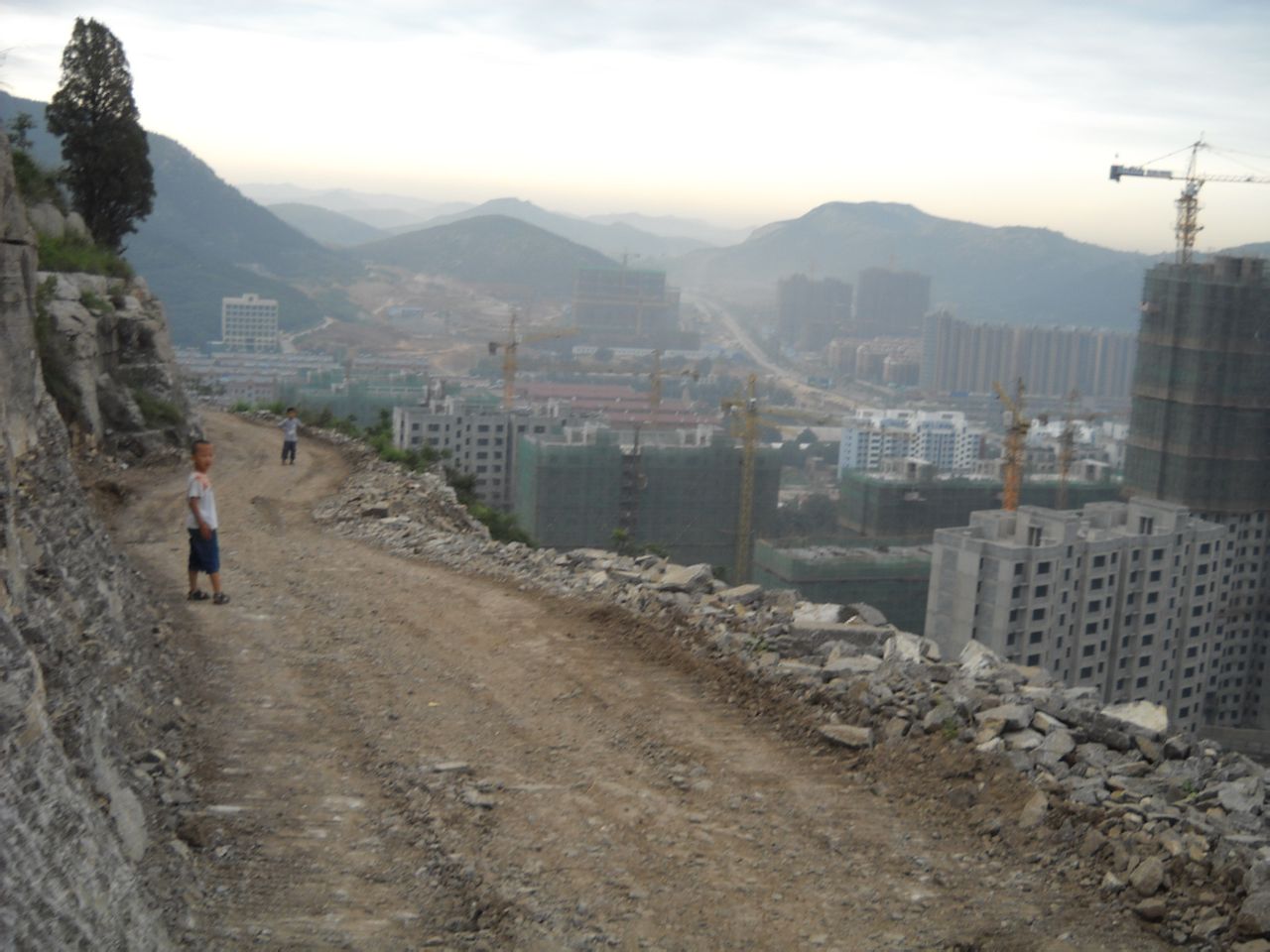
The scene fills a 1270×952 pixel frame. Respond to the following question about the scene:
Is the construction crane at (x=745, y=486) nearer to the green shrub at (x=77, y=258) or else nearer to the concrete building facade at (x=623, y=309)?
the green shrub at (x=77, y=258)

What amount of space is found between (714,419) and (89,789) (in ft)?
192

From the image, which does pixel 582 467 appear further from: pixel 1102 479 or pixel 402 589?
pixel 402 589

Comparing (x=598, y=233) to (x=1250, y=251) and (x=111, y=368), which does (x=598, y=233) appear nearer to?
(x=1250, y=251)

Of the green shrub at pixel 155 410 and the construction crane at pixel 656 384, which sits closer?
the green shrub at pixel 155 410

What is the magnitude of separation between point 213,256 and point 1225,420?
43.9m

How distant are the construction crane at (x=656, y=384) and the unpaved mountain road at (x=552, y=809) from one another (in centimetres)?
5131

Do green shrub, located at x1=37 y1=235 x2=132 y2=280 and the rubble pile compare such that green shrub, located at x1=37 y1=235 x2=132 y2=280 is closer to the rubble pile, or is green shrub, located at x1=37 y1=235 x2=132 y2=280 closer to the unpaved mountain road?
the rubble pile

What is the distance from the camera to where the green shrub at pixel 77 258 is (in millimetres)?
13016

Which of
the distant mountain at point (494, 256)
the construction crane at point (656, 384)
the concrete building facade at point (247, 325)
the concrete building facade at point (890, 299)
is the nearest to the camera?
the concrete building facade at point (247, 325)

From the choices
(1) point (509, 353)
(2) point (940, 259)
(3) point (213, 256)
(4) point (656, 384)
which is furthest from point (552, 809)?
(2) point (940, 259)

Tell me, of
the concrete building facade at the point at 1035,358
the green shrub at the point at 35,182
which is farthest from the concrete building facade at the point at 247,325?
the concrete building facade at the point at 1035,358

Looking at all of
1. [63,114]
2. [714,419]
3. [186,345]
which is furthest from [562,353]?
[63,114]

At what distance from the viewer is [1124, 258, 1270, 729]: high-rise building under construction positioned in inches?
1420

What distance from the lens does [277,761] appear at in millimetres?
4539
